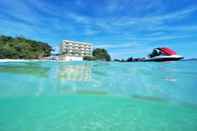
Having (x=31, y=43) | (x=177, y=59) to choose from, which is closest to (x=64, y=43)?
(x=31, y=43)

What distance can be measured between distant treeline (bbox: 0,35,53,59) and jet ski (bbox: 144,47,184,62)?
27.9m

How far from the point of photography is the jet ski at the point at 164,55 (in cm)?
4475

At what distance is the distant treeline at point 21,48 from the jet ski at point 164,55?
91.6 ft

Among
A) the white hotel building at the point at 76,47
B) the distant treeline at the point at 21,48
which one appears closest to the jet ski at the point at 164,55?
the distant treeline at the point at 21,48

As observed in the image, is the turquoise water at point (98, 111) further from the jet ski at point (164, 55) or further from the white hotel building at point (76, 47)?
the white hotel building at point (76, 47)

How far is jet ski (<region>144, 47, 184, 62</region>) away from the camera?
147ft

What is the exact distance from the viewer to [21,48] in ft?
150

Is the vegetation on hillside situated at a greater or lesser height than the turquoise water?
greater

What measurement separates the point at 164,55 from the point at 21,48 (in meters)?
30.6

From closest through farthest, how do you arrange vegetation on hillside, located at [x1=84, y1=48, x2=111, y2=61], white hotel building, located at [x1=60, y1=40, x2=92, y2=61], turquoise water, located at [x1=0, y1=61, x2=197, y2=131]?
1. turquoise water, located at [x1=0, y1=61, x2=197, y2=131]
2. vegetation on hillside, located at [x1=84, y1=48, x2=111, y2=61]
3. white hotel building, located at [x1=60, y1=40, x2=92, y2=61]

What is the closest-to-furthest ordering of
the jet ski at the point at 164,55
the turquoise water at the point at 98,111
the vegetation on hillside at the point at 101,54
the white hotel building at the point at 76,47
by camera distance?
1. the turquoise water at the point at 98,111
2. the jet ski at the point at 164,55
3. the vegetation on hillside at the point at 101,54
4. the white hotel building at the point at 76,47

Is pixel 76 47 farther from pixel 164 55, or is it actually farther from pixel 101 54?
pixel 164 55

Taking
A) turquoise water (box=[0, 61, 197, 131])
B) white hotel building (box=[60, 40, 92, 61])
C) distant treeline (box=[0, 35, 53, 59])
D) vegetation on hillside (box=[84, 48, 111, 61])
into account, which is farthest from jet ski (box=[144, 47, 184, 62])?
white hotel building (box=[60, 40, 92, 61])

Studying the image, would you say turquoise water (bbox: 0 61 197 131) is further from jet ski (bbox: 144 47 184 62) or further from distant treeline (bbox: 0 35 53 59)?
A: jet ski (bbox: 144 47 184 62)
